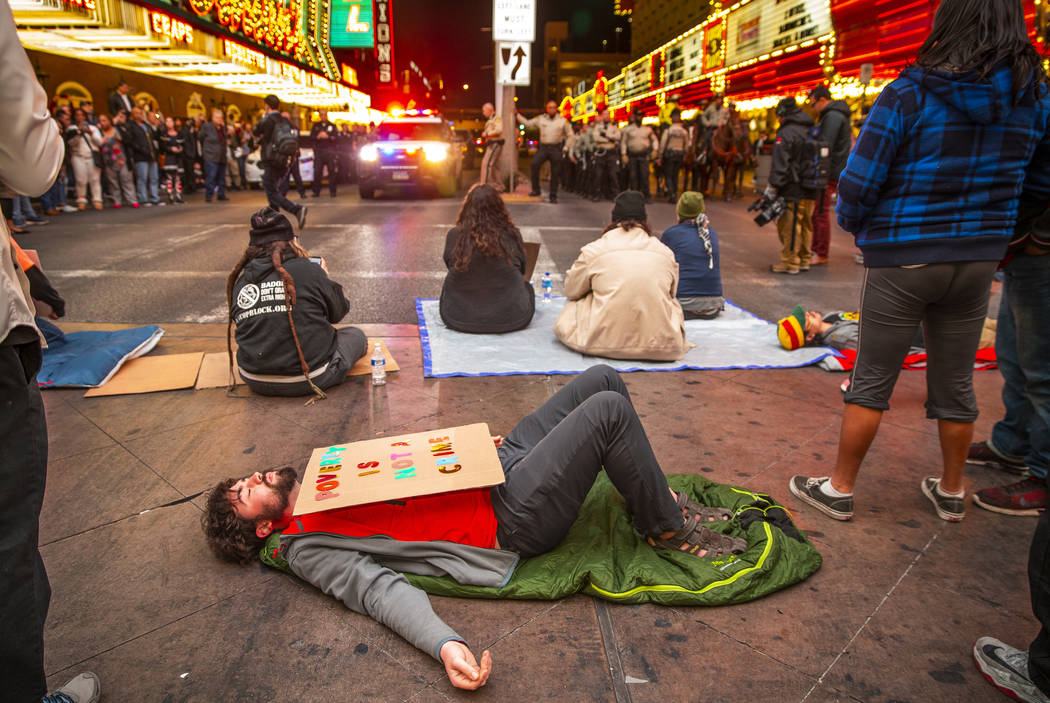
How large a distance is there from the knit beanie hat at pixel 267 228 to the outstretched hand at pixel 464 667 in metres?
2.94

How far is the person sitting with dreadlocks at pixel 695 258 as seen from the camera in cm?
618

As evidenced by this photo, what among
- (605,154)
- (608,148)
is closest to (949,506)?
(608,148)

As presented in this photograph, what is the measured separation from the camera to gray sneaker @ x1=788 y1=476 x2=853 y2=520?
3002mm

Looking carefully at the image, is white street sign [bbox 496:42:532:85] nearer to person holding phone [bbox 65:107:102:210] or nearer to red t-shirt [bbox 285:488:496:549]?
person holding phone [bbox 65:107:102:210]

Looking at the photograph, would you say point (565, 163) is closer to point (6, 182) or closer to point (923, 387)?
point (923, 387)

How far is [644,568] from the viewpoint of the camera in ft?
8.23

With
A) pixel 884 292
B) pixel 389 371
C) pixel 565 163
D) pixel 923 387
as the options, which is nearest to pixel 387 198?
pixel 565 163

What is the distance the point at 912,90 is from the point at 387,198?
651 inches

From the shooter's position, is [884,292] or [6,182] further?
[884,292]

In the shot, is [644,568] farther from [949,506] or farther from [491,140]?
[491,140]

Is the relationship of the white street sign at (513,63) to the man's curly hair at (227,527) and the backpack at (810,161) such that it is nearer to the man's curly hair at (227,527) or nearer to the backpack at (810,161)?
the backpack at (810,161)

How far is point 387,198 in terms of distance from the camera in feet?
59.0

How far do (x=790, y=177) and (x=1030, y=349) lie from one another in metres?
5.49

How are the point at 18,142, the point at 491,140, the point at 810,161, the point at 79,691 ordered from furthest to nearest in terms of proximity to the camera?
1. the point at 491,140
2. the point at 810,161
3. the point at 79,691
4. the point at 18,142
